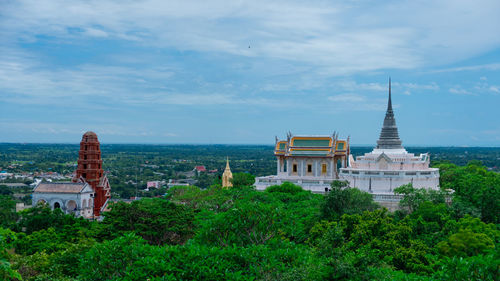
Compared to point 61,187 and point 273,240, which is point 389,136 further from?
point 273,240

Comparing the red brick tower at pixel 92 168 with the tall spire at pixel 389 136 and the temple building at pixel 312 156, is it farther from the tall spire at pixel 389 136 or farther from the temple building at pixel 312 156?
the tall spire at pixel 389 136

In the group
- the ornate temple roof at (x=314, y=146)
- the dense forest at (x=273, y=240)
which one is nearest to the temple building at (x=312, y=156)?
the ornate temple roof at (x=314, y=146)

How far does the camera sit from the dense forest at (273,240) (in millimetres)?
17484

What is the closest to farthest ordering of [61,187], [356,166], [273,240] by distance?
[273,240]
[356,166]
[61,187]

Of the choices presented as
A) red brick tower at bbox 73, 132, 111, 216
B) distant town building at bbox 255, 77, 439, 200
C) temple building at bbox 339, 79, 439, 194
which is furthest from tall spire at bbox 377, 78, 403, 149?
red brick tower at bbox 73, 132, 111, 216

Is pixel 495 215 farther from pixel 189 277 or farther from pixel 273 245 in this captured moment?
pixel 189 277

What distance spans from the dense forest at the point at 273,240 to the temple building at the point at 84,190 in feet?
20.4

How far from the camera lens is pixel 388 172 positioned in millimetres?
44219

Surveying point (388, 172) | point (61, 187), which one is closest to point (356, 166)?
point (388, 172)

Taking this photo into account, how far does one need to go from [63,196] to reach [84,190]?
2.22 meters

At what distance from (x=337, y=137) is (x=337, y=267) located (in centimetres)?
3900

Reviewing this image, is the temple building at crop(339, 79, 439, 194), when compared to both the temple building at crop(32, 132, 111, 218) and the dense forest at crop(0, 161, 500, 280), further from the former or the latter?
the temple building at crop(32, 132, 111, 218)

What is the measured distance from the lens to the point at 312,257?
62.8 feet

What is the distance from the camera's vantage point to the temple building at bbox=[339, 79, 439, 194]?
44188 mm
